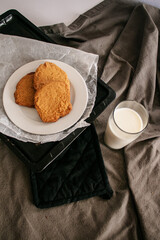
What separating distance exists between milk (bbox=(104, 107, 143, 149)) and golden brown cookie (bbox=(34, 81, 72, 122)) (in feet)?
0.50

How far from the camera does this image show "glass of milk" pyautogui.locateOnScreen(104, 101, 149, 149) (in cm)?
63

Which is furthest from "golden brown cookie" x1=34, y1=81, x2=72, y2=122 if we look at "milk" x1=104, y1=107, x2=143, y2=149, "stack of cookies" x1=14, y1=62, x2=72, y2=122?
"milk" x1=104, y1=107, x2=143, y2=149

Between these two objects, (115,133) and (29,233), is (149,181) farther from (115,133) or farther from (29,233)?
(29,233)

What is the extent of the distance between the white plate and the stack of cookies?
17 mm

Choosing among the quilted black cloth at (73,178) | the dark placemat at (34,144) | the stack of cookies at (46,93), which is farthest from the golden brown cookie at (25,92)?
the quilted black cloth at (73,178)

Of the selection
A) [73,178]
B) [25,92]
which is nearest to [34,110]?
[25,92]

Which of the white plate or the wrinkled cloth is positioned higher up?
the white plate

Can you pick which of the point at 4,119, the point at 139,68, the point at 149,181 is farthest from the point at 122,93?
the point at 4,119

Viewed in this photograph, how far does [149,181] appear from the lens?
26.8 inches

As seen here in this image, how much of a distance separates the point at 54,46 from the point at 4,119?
1.01 feet

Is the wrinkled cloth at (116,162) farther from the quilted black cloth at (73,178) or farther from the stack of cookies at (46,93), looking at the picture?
the stack of cookies at (46,93)

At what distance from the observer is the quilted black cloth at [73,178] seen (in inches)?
24.2

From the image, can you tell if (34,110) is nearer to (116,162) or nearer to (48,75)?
(48,75)

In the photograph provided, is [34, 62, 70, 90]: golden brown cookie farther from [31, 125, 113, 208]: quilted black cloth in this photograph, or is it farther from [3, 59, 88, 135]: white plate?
[31, 125, 113, 208]: quilted black cloth
